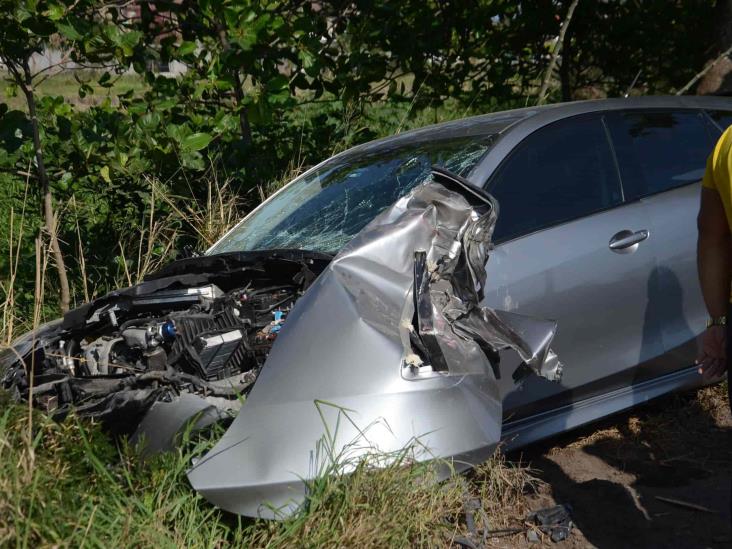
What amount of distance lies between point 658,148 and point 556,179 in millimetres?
760

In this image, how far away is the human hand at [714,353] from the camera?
110 inches

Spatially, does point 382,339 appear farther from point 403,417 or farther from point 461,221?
point 461,221

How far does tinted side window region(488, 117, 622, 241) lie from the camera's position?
12.1 ft

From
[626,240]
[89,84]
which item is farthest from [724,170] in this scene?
[89,84]

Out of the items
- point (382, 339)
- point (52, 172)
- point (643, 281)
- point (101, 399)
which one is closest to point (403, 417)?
point (382, 339)

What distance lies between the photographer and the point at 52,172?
19.8 ft

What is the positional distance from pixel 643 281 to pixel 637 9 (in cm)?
585

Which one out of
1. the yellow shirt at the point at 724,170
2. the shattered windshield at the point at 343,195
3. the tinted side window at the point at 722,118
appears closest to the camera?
the yellow shirt at the point at 724,170

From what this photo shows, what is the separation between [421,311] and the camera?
2881 millimetres

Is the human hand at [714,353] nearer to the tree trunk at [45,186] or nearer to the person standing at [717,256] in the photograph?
the person standing at [717,256]

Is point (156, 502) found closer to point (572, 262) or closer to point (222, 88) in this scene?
point (572, 262)

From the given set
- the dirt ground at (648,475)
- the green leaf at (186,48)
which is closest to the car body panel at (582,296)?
the dirt ground at (648,475)

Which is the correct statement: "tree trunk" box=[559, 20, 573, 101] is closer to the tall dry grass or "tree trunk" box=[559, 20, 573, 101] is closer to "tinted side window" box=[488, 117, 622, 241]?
"tinted side window" box=[488, 117, 622, 241]

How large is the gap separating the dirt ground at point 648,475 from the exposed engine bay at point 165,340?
126cm
